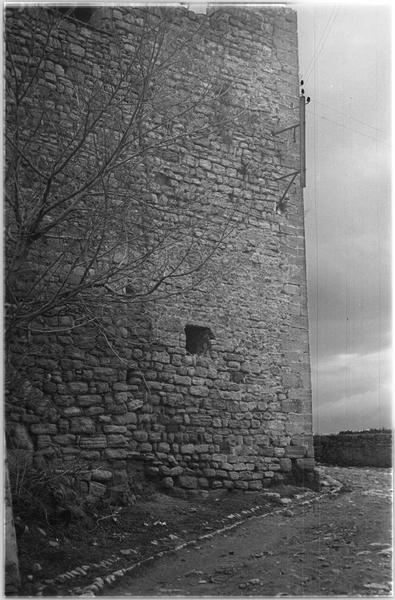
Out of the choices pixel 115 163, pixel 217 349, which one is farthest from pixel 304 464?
pixel 115 163

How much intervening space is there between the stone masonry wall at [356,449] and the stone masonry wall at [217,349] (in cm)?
231

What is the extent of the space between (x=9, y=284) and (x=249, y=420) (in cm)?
319

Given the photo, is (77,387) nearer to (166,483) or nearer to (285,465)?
(166,483)

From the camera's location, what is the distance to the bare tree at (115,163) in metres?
5.38

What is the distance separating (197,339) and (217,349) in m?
0.23

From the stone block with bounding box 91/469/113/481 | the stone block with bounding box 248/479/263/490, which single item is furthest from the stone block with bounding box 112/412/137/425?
the stone block with bounding box 248/479/263/490

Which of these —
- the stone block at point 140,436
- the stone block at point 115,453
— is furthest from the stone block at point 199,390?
the stone block at point 115,453

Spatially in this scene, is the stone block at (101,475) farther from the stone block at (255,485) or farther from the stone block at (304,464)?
the stone block at (304,464)

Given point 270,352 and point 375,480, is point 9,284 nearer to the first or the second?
point 270,352

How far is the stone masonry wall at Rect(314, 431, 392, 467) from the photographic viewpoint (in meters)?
8.84

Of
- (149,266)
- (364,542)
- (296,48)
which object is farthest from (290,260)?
(364,542)

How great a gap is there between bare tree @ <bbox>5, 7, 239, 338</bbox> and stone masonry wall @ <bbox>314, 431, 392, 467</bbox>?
12.9ft

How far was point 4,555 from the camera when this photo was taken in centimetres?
384

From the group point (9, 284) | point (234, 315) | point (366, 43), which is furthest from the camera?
point (234, 315)
